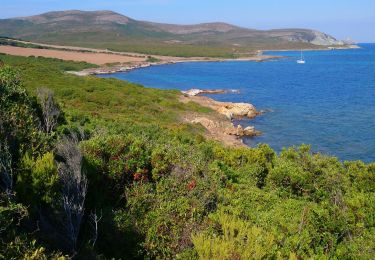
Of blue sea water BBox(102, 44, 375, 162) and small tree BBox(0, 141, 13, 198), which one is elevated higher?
small tree BBox(0, 141, 13, 198)

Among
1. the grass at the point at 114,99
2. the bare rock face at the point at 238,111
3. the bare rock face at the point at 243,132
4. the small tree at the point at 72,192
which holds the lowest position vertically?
the bare rock face at the point at 243,132

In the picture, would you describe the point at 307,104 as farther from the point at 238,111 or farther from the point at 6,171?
the point at 6,171

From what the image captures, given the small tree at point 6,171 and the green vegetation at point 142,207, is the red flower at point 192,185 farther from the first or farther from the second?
the small tree at point 6,171

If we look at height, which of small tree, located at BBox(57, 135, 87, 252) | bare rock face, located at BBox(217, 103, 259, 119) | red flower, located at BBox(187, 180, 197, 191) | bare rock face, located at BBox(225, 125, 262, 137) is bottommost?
bare rock face, located at BBox(225, 125, 262, 137)

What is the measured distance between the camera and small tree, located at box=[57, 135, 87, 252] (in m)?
9.02

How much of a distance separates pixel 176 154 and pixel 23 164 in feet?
A: 19.7

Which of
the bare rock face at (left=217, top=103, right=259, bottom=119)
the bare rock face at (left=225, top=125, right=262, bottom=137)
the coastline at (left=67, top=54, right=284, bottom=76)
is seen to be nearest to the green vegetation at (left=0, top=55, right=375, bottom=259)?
the bare rock face at (left=225, top=125, right=262, bottom=137)

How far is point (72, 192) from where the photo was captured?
9711mm

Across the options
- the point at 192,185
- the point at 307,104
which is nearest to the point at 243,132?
the point at 307,104

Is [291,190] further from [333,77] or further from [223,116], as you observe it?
[333,77]

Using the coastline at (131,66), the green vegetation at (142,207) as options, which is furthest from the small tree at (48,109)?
the coastline at (131,66)

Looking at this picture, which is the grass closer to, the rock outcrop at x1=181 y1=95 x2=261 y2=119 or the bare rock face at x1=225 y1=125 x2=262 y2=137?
the rock outcrop at x1=181 y1=95 x2=261 y2=119

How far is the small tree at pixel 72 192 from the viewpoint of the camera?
29.6 feet

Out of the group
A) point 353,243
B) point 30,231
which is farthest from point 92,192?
point 353,243
